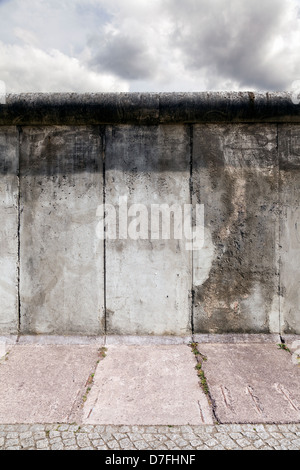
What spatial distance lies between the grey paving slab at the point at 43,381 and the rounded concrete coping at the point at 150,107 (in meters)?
2.72

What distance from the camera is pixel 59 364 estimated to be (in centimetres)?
320

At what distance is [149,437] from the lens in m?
2.23

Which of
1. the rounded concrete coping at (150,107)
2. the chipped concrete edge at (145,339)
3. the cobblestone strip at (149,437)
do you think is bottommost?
the cobblestone strip at (149,437)

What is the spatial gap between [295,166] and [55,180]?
2.97 metres

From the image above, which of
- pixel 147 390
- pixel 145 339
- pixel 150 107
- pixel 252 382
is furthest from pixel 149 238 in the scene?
pixel 252 382

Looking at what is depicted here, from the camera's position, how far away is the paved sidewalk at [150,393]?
2.23 meters

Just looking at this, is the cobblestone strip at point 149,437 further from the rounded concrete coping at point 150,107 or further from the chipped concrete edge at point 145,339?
the rounded concrete coping at point 150,107

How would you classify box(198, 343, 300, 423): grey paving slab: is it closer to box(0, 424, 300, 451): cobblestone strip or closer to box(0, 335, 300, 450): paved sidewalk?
box(0, 335, 300, 450): paved sidewalk

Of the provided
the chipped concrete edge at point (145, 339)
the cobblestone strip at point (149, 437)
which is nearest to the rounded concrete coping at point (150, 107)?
the chipped concrete edge at point (145, 339)

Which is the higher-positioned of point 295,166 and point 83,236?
point 295,166

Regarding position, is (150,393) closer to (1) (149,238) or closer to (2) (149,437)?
(2) (149,437)

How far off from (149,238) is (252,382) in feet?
6.18

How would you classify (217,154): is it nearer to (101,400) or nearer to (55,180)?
(55,180)
